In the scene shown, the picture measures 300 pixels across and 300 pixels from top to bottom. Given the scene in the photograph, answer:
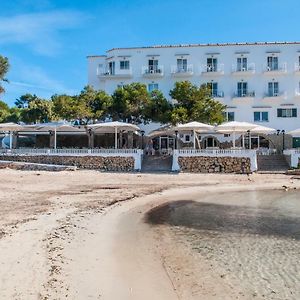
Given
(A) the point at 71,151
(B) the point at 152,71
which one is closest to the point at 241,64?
(B) the point at 152,71

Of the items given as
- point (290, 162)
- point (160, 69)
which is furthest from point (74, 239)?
point (160, 69)

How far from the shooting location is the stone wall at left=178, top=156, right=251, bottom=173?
31859 mm

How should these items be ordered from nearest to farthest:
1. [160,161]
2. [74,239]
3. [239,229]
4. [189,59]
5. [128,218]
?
[74,239], [239,229], [128,218], [160,161], [189,59]

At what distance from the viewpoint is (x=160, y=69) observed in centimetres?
4769

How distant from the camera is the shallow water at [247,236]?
7.51m

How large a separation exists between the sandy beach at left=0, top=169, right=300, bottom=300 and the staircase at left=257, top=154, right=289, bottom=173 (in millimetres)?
16015

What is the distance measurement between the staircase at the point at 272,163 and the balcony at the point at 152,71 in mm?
17903

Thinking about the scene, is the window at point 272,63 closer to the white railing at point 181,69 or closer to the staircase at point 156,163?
the white railing at point 181,69

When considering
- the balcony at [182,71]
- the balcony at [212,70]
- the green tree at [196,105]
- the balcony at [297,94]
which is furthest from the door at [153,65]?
the balcony at [297,94]

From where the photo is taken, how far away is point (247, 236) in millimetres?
11336

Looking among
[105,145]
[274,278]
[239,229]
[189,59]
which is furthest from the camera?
[189,59]

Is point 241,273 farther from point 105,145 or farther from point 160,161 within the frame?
point 105,145

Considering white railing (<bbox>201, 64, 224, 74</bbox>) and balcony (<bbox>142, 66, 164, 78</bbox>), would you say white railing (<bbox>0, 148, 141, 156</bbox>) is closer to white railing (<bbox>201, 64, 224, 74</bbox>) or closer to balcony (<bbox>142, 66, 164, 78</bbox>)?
balcony (<bbox>142, 66, 164, 78</bbox>)

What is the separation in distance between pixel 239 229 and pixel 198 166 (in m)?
19.9
